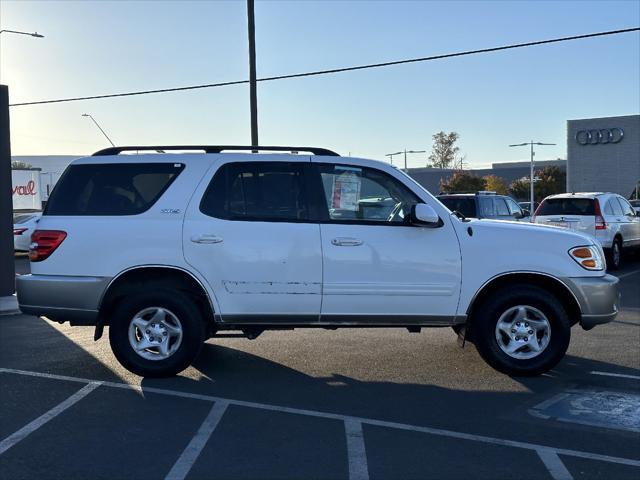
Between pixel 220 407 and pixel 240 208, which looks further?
pixel 240 208

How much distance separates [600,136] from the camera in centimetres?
4331

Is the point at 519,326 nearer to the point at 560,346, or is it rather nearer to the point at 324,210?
the point at 560,346

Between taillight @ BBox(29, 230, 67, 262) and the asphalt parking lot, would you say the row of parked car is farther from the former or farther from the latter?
taillight @ BBox(29, 230, 67, 262)

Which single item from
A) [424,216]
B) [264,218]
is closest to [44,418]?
[264,218]

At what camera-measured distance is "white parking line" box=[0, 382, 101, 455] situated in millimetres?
4906

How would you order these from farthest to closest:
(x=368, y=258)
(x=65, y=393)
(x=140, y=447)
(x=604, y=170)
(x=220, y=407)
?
(x=604, y=170), (x=368, y=258), (x=65, y=393), (x=220, y=407), (x=140, y=447)

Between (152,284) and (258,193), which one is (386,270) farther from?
(152,284)

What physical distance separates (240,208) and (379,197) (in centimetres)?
134

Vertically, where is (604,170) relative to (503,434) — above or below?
above

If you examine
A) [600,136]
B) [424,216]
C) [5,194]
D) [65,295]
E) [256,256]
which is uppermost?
[600,136]

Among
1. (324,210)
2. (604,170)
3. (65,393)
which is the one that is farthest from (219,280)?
(604,170)

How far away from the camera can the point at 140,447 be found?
4832mm

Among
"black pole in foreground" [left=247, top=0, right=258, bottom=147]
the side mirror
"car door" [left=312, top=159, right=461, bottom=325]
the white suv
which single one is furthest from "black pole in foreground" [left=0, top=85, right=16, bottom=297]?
the side mirror

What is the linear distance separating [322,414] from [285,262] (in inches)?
61.9
